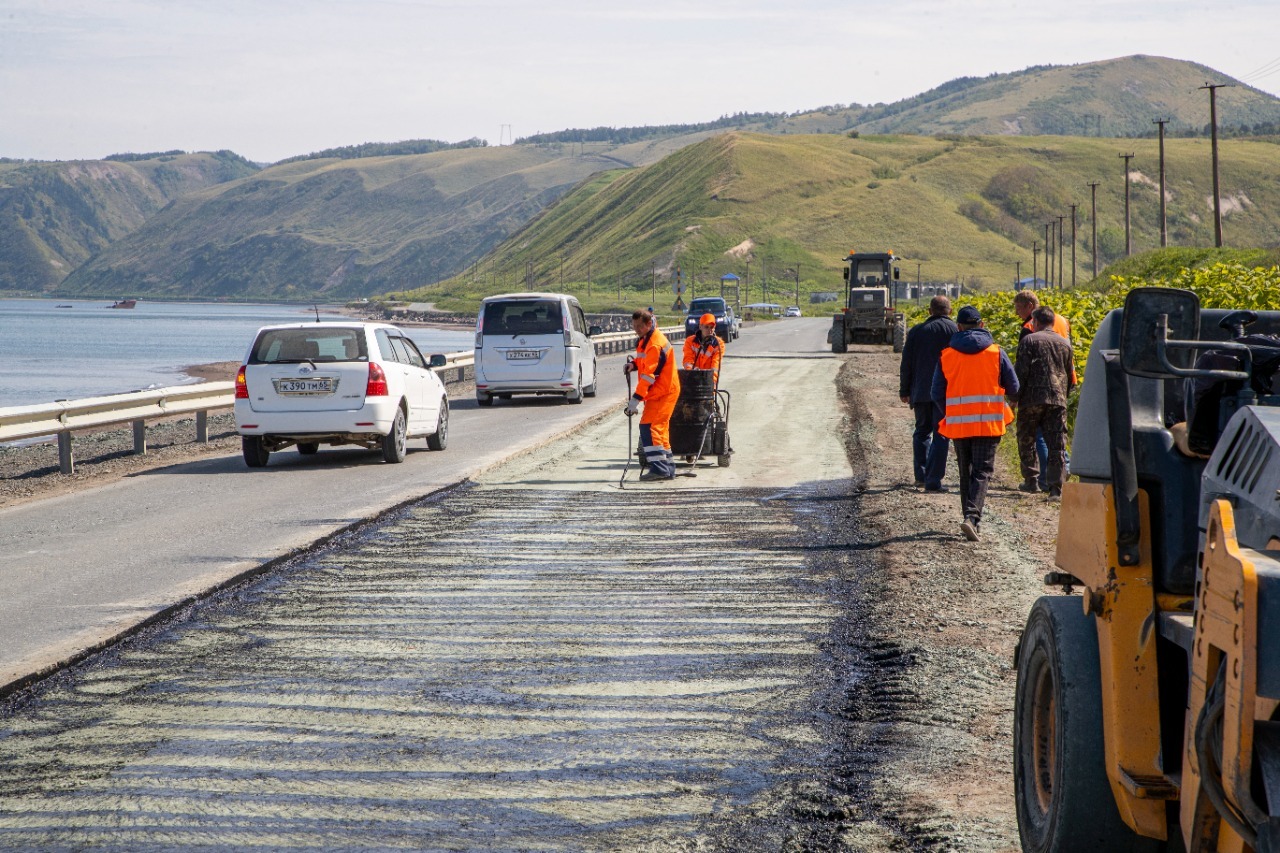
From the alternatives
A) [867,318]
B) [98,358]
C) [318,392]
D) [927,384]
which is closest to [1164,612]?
[927,384]

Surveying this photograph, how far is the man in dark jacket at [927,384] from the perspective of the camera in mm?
13484

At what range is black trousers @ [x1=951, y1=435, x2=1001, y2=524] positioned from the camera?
10.9 meters

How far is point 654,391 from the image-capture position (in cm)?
1446

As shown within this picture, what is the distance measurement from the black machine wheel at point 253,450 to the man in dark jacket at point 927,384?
25.6 ft

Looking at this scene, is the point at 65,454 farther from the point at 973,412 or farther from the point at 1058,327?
the point at 1058,327

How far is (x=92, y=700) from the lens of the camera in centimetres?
625

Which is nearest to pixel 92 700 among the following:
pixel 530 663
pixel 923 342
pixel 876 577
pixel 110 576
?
pixel 530 663

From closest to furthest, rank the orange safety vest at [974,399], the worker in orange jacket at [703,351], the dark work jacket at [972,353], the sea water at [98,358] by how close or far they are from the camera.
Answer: the orange safety vest at [974,399]
the dark work jacket at [972,353]
the worker in orange jacket at [703,351]
the sea water at [98,358]

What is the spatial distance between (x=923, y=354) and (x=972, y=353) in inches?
87.2

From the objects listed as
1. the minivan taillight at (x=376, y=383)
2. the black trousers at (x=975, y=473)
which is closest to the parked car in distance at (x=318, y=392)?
the minivan taillight at (x=376, y=383)

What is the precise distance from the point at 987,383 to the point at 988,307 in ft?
57.3

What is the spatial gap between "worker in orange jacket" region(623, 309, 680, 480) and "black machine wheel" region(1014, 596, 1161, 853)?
988 cm

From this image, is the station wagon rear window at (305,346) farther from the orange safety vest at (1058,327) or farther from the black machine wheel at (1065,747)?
the black machine wheel at (1065,747)

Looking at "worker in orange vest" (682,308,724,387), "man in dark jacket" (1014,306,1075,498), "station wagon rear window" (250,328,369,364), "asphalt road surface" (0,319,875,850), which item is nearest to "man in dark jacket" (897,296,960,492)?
"man in dark jacket" (1014,306,1075,498)
